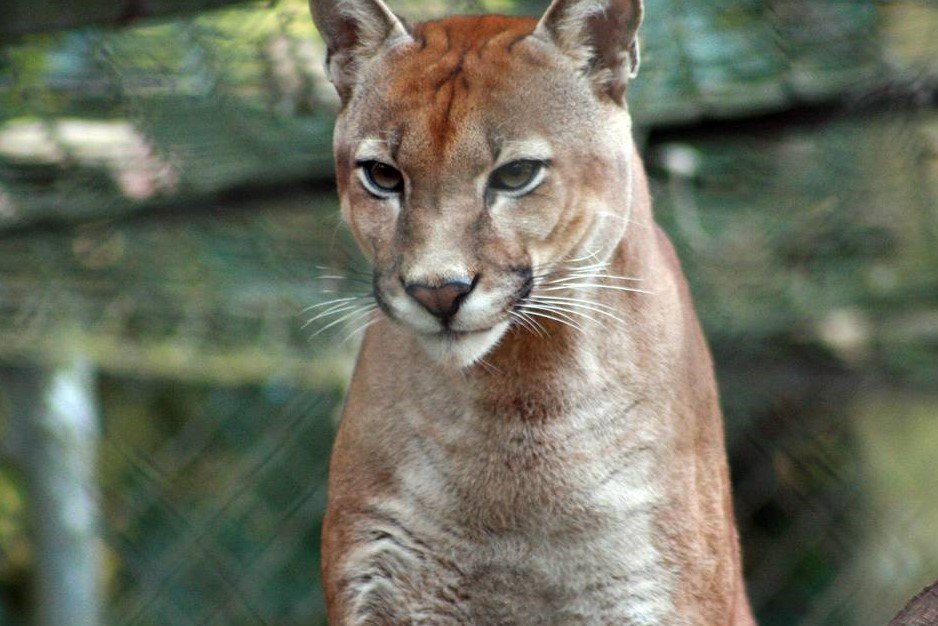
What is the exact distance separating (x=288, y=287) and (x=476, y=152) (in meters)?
2.23

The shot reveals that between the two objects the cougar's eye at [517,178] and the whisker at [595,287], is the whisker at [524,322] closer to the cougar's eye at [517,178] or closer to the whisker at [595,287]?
the whisker at [595,287]

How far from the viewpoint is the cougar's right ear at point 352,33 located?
2.44 metres

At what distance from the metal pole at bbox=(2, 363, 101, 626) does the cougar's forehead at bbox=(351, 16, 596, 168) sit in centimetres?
272

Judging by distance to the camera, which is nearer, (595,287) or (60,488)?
(595,287)

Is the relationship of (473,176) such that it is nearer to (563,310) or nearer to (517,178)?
(517,178)

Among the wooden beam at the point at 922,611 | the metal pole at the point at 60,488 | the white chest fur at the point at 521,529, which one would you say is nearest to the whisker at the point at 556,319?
the white chest fur at the point at 521,529

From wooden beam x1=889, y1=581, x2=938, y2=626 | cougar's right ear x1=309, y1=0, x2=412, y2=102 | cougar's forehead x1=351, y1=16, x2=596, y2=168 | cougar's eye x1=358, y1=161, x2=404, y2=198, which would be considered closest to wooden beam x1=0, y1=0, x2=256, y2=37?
cougar's right ear x1=309, y1=0, x2=412, y2=102

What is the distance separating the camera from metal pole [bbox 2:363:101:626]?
4.62 m

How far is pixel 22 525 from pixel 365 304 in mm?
3788

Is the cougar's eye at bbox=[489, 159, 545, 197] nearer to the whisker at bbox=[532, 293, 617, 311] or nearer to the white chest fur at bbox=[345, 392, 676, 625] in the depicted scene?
the whisker at bbox=[532, 293, 617, 311]

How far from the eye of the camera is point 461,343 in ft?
7.23

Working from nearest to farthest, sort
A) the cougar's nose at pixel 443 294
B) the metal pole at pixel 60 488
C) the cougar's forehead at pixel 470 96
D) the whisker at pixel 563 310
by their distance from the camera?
the cougar's nose at pixel 443 294 < the cougar's forehead at pixel 470 96 < the whisker at pixel 563 310 < the metal pole at pixel 60 488

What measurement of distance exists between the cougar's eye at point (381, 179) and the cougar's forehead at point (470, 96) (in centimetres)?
5

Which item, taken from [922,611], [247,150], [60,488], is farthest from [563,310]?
[60,488]
